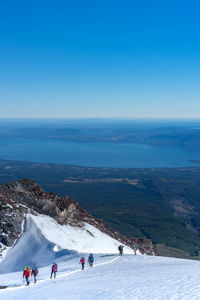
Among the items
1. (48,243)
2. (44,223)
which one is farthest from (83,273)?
(44,223)

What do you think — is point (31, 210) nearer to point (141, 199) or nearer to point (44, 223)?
point (44, 223)

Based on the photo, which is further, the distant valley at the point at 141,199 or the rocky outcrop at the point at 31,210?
the distant valley at the point at 141,199

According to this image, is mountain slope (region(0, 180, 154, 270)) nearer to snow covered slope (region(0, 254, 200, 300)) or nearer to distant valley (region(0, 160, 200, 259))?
snow covered slope (region(0, 254, 200, 300))

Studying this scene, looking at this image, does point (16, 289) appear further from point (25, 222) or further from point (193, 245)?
point (193, 245)

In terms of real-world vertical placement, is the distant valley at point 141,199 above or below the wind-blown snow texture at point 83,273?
below

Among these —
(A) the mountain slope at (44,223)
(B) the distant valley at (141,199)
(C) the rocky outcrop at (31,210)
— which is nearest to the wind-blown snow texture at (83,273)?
(A) the mountain slope at (44,223)

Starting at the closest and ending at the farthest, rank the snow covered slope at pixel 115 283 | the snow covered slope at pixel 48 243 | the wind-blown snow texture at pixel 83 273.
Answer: the snow covered slope at pixel 115 283, the wind-blown snow texture at pixel 83 273, the snow covered slope at pixel 48 243

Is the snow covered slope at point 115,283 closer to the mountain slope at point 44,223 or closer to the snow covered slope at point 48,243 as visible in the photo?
the snow covered slope at point 48,243

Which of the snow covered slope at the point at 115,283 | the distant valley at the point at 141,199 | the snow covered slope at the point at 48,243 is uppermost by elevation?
the snow covered slope at the point at 115,283
